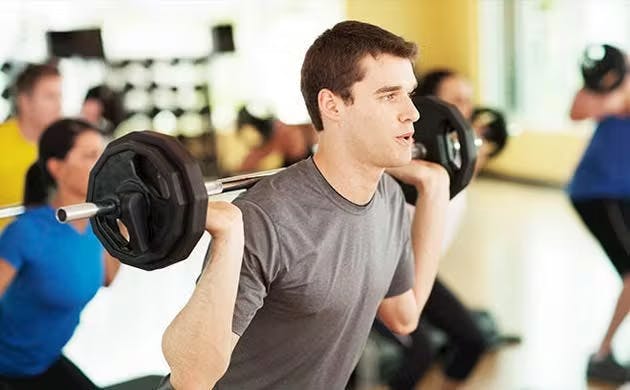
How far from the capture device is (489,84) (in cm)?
738

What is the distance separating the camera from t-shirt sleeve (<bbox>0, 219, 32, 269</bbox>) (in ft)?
6.03

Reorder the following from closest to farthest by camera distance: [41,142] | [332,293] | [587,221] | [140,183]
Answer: [140,183] → [332,293] → [41,142] → [587,221]

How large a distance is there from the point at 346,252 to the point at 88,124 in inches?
37.7

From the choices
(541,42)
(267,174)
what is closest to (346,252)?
(267,174)

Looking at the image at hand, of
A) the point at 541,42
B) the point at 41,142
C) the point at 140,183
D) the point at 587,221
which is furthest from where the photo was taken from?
the point at 541,42

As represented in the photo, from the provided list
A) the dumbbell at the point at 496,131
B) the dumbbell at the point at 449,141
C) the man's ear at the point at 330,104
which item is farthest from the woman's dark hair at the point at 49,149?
the dumbbell at the point at 496,131

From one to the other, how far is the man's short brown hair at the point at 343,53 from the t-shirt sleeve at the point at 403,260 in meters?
0.23

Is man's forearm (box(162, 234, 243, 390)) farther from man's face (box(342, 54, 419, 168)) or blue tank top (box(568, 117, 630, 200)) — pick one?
blue tank top (box(568, 117, 630, 200))

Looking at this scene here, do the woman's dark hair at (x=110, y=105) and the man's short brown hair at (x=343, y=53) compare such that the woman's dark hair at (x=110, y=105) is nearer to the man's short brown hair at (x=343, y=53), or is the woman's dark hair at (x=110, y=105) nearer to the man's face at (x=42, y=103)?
the man's face at (x=42, y=103)

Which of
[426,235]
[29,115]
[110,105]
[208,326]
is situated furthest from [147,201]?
[110,105]

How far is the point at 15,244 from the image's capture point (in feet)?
6.06

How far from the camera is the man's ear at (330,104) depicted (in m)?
1.40

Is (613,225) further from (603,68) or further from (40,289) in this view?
(40,289)

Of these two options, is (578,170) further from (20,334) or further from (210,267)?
(210,267)
